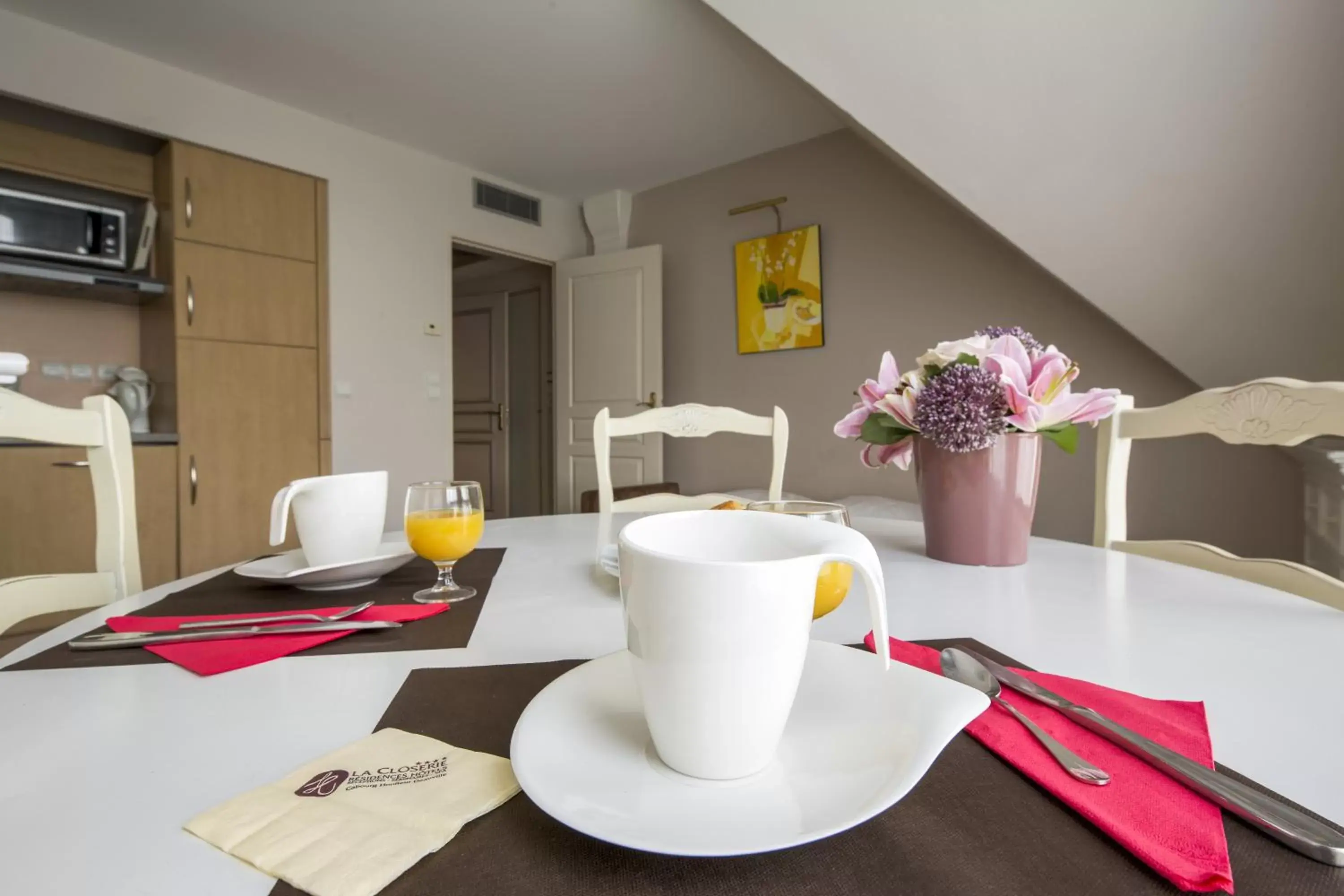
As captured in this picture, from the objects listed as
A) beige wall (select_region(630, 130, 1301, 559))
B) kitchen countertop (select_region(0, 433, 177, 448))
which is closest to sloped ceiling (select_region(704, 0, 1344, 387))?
beige wall (select_region(630, 130, 1301, 559))

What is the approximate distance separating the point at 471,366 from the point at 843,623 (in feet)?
17.2

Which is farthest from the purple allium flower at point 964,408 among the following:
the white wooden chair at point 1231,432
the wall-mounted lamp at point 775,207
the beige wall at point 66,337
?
the beige wall at point 66,337

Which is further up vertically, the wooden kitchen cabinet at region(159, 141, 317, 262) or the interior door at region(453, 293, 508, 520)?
the wooden kitchen cabinet at region(159, 141, 317, 262)

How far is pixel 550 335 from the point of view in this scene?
4996 millimetres

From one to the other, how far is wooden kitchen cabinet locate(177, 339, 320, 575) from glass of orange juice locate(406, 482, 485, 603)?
267 cm

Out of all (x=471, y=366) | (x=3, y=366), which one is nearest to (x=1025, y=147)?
(x=3, y=366)

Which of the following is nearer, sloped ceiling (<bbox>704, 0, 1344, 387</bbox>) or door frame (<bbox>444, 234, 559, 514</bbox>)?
sloped ceiling (<bbox>704, 0, 1344, 387</bbox>)

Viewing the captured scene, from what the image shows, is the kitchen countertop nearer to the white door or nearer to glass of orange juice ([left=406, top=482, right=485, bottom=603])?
the white door

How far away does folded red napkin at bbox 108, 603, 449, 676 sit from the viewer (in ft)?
1.71

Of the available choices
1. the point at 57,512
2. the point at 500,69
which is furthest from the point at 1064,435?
the point at 57,512

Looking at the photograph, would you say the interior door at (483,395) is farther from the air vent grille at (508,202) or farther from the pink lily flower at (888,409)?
the pink lily flower at (888,409)

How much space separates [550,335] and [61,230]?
9.31 feet

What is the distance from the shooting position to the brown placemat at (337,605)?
54 cm

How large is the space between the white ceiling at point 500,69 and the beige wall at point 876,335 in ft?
1.24
